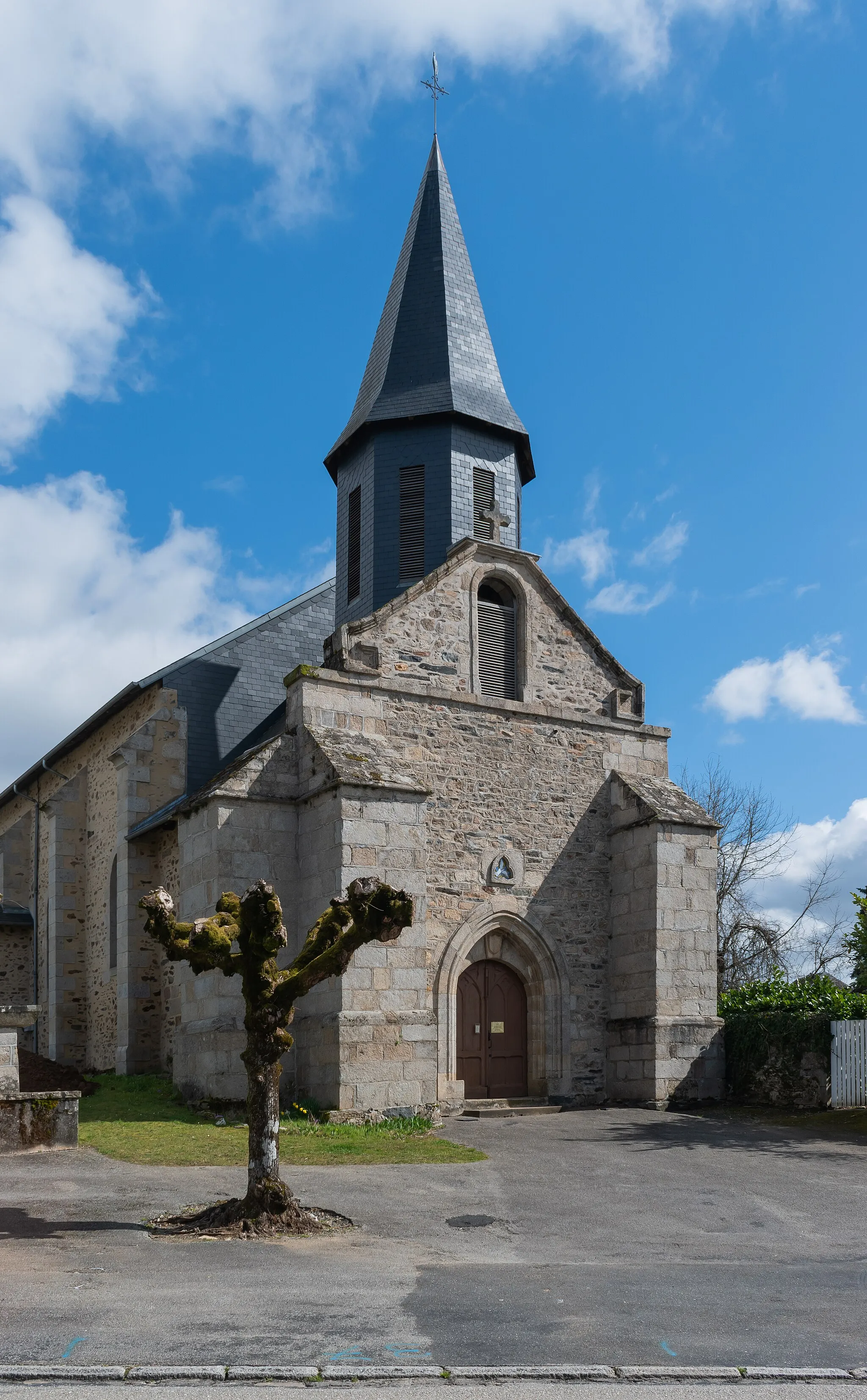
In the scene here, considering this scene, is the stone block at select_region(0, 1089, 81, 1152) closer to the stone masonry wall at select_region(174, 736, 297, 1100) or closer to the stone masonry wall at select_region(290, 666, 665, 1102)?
the stone masonry wall at select_region(174, 736, 297, 1100)

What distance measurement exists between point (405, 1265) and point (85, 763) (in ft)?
55.8

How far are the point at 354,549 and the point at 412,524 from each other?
138cm

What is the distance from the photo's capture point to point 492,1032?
17.3 meters

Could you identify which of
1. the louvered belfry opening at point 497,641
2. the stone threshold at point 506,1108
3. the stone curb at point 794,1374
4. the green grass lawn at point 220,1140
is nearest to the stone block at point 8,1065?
the green grass lawn at point 220,1140

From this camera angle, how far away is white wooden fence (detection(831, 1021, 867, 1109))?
16.0 meters

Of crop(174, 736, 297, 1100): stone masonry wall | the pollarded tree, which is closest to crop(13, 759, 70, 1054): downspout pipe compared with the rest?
crop(174, 736, 297, 1100): stone masonry wall

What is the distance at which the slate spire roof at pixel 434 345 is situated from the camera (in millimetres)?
20000

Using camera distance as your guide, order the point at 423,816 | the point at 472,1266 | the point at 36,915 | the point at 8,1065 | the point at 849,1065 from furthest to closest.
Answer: the point at 36,915, the point at 849,1065, the point at 423,816, the point at 8,1065, the point at 472,1266

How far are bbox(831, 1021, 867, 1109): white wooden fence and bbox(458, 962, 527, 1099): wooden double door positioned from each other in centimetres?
423

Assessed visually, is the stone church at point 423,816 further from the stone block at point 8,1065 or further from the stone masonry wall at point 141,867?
the stone block at point 8,1065

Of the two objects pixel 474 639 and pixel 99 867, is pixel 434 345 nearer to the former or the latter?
pixel 474 639

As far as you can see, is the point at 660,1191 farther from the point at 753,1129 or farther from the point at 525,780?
the point at 525,780

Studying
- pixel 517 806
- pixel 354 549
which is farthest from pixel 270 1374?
pixel 354 549

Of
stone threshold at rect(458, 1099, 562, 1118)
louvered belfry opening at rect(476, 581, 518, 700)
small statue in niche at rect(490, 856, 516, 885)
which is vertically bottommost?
stone threshold at rect(458, 1099, 562, 1118)
